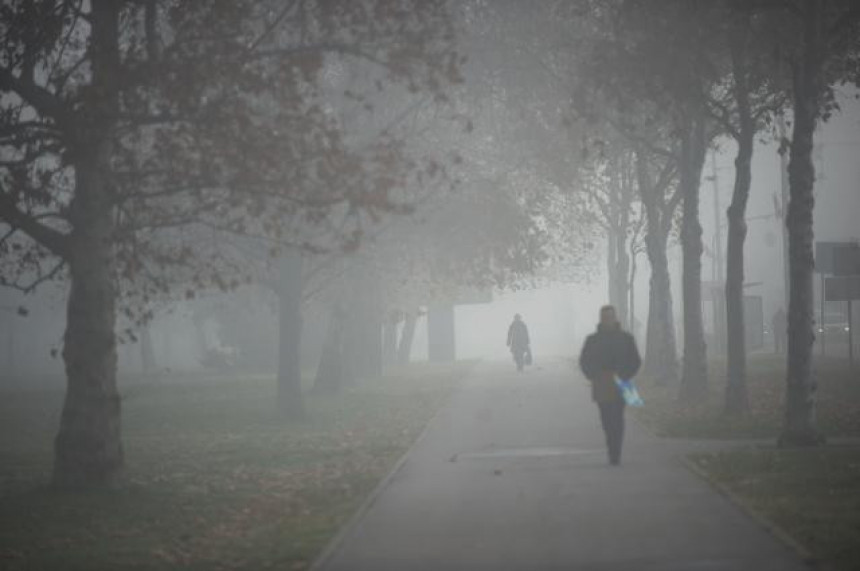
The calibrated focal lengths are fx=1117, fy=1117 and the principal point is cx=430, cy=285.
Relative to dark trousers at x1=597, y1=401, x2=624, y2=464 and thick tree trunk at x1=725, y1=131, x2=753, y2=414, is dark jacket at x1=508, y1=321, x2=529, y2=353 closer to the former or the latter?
thick tree trunk at x1=725, y1=131, x2=753, y2=414

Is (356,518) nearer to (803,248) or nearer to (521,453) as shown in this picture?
(521,453)

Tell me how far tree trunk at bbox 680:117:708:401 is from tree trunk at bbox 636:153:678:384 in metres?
3.17

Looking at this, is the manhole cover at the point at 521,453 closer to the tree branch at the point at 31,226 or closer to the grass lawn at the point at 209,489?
the grass lawn at the point at 209,489

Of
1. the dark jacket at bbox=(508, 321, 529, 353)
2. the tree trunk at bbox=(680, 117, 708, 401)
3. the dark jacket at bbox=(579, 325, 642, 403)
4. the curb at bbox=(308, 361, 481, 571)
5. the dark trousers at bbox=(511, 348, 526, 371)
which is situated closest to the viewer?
the curb at bbox=(308, 361, 481, 571)

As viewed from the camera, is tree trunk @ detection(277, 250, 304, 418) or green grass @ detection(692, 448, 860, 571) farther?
tree trunk @ detection(277, 250, 304, 418)

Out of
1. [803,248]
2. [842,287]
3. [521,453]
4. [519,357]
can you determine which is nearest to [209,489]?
[521,453]

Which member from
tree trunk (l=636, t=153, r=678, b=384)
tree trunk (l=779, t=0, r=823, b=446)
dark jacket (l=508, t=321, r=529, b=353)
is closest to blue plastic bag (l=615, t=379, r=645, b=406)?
tree trunk (l=779, t=0, r=823, b=446)

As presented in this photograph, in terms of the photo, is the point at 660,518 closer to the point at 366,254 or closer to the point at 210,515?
the point at 210,515

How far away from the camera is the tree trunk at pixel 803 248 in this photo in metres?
14.8

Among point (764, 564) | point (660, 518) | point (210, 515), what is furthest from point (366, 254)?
point (764, 564)

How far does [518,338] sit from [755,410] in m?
20.5

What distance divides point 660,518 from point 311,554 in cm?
304

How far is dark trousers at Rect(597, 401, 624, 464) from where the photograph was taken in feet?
44.2

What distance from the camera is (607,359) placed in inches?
548
